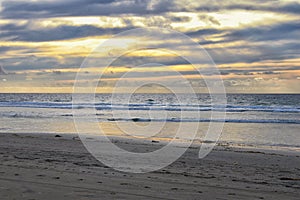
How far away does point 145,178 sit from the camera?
7.89m

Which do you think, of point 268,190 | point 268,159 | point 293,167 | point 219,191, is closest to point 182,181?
point 219,191

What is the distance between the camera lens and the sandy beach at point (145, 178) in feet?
21.1

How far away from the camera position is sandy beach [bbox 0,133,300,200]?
6430 mm

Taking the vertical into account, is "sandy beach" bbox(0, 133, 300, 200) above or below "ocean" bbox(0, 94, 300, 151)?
below

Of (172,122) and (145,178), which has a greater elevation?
(172,122)

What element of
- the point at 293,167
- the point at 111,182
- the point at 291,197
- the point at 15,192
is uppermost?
the point at 293,167

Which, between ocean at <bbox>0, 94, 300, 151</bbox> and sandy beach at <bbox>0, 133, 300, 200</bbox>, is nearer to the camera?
sandy beach at <bbox>0, 133, 300, 200</bbox>

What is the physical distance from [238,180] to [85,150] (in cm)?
611

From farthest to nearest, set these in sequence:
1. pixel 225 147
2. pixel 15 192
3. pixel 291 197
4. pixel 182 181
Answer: pixel 225 147 → pixel 182 181 → pixel 291 197 → pixel 15 192

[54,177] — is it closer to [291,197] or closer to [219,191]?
[219,191]

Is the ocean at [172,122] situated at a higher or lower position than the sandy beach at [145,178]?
higher

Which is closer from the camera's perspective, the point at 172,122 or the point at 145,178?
the point at 145,178

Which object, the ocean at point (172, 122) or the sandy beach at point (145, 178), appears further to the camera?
the ocean at point (172, 122)

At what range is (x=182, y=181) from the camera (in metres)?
7.66
